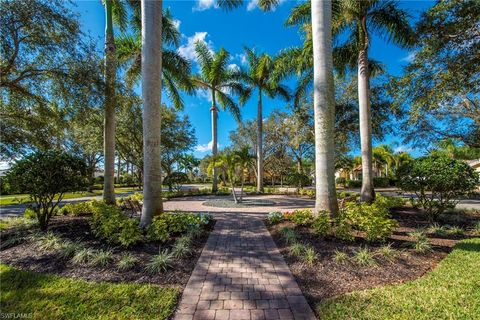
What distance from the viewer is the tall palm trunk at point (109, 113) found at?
775cm

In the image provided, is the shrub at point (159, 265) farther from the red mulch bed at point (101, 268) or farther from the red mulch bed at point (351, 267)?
the red mulch bed at point (351, 267)

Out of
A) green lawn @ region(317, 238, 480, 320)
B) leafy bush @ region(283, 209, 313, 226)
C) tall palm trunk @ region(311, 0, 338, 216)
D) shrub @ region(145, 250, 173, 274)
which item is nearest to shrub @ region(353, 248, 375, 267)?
green lawn @ region(317, 238, 480, 320)

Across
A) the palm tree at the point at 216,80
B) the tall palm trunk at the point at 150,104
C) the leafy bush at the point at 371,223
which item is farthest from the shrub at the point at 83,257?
the palm tree at the point at 216,80

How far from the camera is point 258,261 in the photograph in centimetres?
429

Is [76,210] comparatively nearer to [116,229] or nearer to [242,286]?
[116,229]

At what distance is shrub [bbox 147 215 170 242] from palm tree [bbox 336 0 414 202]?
7789mm

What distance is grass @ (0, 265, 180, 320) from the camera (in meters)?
2.70

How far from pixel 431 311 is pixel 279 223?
14.4ft

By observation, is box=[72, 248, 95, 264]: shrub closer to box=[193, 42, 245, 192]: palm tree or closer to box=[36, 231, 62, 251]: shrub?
box=[36, 231, 62, 251]: shrub

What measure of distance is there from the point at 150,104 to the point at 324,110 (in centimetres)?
440

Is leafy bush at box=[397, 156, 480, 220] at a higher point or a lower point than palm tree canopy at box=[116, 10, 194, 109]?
lower

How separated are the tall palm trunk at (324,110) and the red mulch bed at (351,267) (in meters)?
1.03

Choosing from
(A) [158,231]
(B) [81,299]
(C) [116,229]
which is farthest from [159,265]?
(C) [116,229]

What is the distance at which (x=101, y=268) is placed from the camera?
12.6 ft
